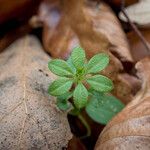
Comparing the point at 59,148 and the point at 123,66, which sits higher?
the point at 59,148

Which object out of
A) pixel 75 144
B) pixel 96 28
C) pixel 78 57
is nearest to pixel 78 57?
pixel 78 57

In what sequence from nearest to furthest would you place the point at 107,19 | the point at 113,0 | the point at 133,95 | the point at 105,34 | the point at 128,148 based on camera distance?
the point at 128,148 < the point at 133,95 < the point at 105,34 < the point at 107,19 < the point at 113,0

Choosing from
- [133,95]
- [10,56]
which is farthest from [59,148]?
[10,56]

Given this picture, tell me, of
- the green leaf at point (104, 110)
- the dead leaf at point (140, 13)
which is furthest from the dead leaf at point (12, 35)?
the green leaf at point (104, 110)

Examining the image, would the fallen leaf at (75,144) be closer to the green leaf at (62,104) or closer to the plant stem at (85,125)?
the plant stem at (85,125)

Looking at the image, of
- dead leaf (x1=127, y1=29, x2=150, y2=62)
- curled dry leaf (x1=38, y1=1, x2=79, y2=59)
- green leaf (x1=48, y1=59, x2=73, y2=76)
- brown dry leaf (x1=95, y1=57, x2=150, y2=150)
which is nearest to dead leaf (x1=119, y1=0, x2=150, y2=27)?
dead leaf (x1=127, y1=29, x2=150, y2=62)

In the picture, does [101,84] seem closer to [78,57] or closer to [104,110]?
[78,57]

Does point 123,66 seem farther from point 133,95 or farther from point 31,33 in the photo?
point 31,33

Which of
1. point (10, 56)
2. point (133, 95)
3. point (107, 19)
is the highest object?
point (10, 56)
